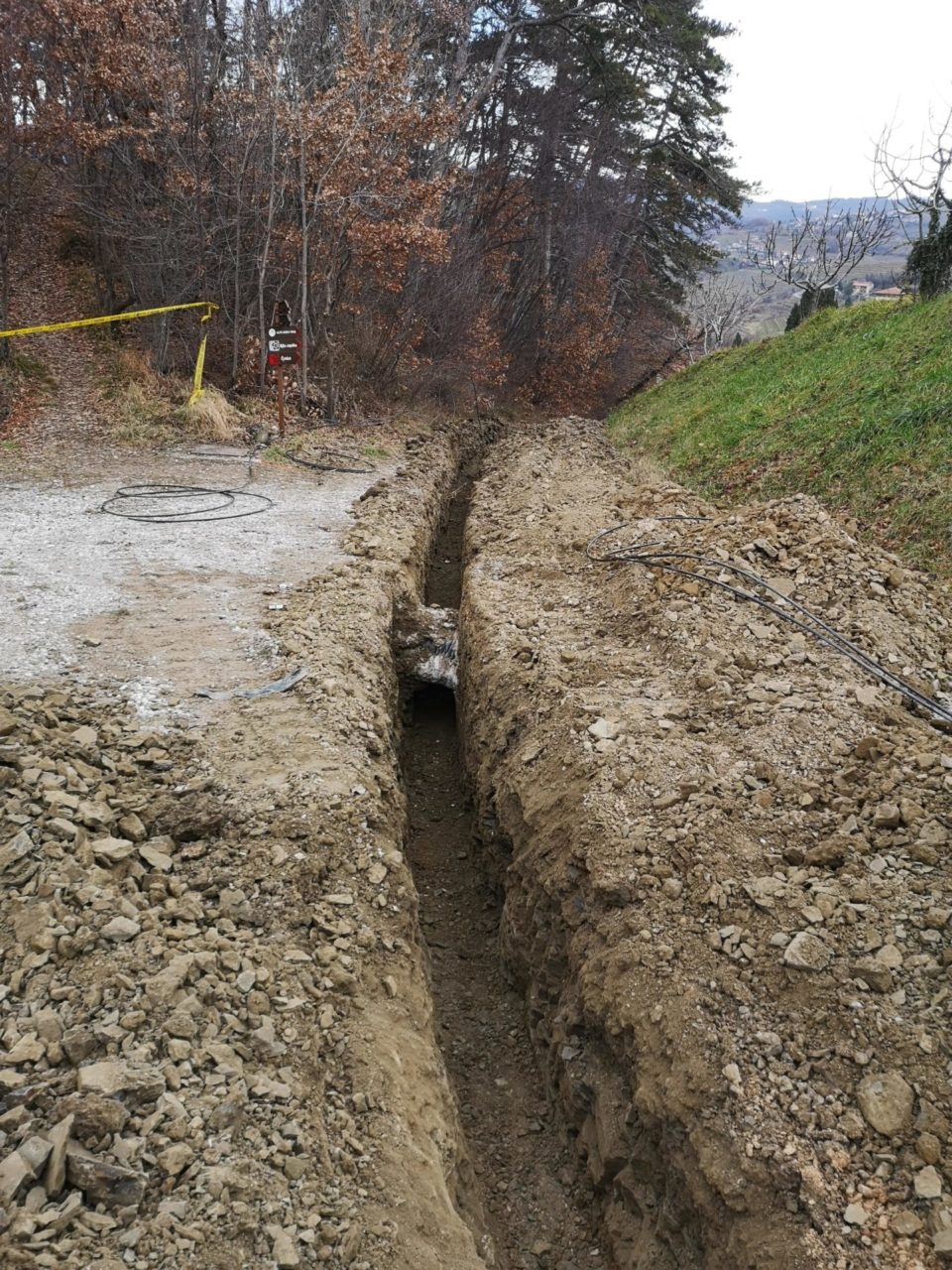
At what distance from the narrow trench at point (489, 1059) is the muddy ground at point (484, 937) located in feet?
0.07

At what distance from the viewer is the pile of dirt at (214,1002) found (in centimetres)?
255

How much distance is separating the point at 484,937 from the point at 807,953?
230cm

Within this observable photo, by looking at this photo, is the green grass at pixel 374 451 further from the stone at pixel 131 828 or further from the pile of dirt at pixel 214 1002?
the stone at pixel 131 828

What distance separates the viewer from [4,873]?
3.45m

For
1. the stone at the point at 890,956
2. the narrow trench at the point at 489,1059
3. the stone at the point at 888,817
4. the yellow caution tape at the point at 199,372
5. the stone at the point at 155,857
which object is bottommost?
the narrow trench at the point at 489,1059

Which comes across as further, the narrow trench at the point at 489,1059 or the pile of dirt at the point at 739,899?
the narrow trench at the point at 489,1059

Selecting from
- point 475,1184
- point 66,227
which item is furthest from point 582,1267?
point 66,227

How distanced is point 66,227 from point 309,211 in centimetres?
607

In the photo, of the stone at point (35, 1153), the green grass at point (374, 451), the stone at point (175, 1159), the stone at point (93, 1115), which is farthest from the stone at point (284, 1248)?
the green grass at point (374, 451)

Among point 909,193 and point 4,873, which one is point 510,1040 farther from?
point 909,193

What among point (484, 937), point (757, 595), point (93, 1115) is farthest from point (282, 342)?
point (93, 1115)

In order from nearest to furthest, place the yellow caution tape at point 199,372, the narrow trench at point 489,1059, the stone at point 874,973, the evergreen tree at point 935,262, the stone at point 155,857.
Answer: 1. the stone at point 874,973
2. the narrow trench at point 489,1059
3. the stone at point 155,857
4. the yellow caution tape at point 199,372
5. the evergreen tree at point 935,262

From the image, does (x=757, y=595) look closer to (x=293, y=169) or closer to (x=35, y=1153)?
(x=35, y=1153)

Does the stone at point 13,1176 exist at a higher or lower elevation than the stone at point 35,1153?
higher
